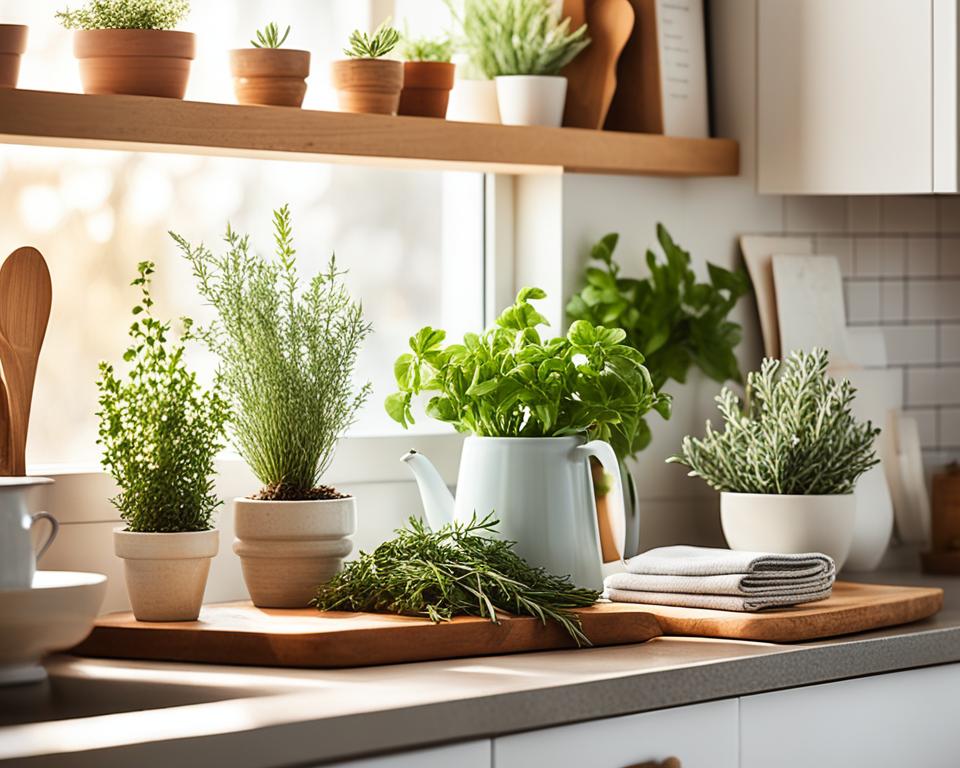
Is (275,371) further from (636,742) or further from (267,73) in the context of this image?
(636,742)

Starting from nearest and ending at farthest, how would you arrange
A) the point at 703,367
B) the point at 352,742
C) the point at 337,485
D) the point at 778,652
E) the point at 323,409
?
the point at 352,742, the point at 778,652, the point at 323,409, the point at 337,485, the point at 703,367

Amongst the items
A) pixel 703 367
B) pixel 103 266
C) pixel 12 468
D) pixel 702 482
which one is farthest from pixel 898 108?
pixel 12 468

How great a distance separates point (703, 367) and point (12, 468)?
115 cm

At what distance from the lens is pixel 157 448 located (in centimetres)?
194

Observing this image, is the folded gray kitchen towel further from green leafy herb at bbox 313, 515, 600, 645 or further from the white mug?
the white mug

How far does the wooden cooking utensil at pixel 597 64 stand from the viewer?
2500 millimetres

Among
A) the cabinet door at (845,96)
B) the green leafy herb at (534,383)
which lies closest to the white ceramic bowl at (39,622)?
the green leafy herb at (534,383)

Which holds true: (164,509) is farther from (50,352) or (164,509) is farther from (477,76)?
(477,76)

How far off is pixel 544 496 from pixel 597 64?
0.81 meters

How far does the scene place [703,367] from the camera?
2.60 metres

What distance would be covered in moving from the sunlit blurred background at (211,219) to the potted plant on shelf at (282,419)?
18 cm

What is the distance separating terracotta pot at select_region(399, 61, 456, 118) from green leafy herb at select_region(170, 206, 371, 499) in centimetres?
33

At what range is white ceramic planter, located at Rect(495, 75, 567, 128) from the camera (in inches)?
94.8

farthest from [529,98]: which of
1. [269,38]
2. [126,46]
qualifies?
[126,46]
